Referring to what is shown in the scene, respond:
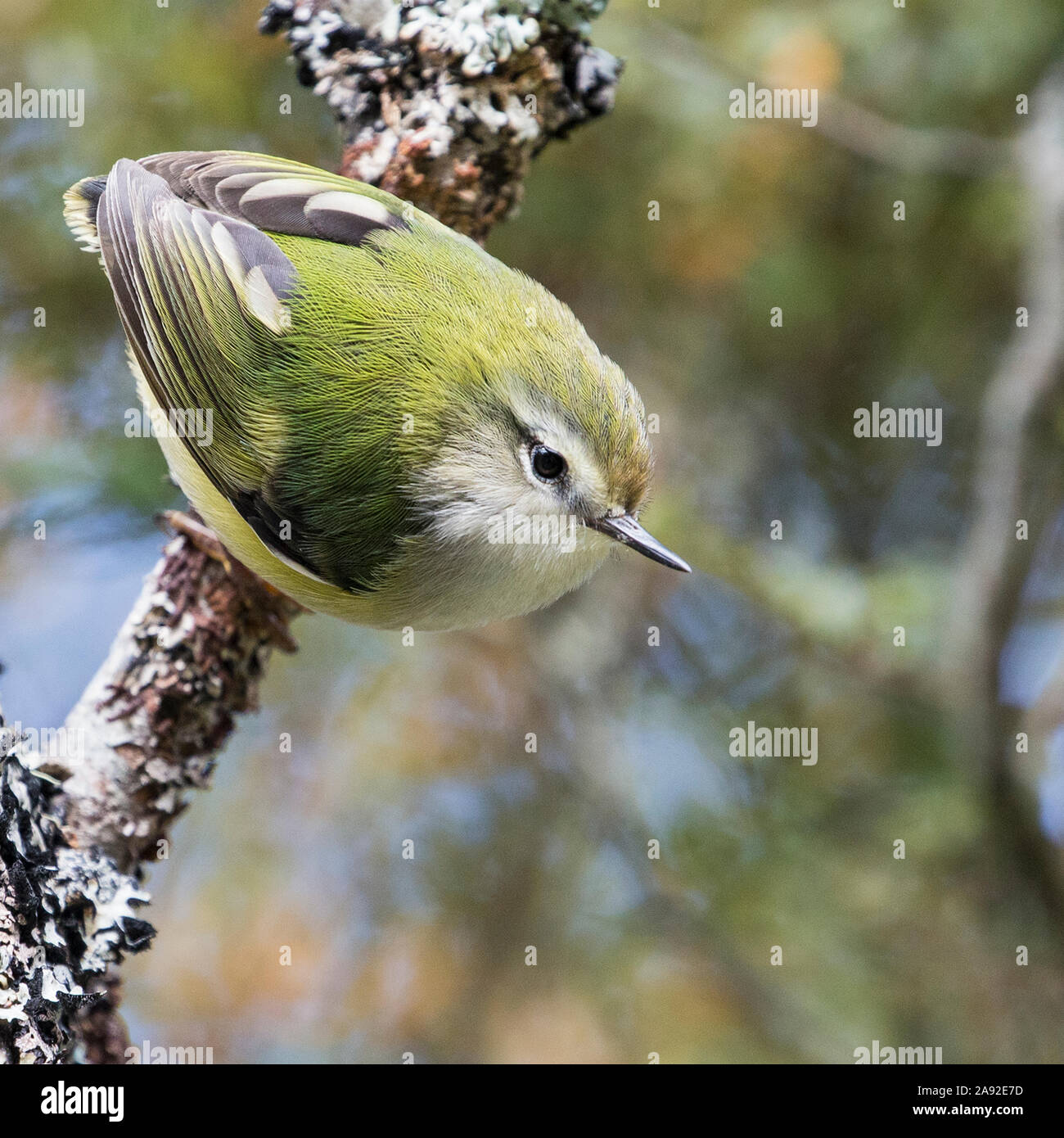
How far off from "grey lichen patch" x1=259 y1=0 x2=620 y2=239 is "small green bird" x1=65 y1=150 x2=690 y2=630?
146 millimetres

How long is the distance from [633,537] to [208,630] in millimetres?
848

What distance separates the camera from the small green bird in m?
2.18

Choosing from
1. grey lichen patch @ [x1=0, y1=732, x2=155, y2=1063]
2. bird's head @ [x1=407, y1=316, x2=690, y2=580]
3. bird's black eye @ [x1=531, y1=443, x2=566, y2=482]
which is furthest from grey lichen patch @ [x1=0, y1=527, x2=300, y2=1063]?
bird's black eye @ [x1=531, y1=443, x2=566, y2=482]

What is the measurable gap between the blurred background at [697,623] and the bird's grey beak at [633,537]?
0.81 metres

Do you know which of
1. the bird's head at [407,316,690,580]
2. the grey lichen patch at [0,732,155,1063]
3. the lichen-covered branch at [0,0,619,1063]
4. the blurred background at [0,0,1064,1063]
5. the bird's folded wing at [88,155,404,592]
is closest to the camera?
the grey lichen patch at [0,732,155,1063]

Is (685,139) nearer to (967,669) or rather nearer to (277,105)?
(277,105)

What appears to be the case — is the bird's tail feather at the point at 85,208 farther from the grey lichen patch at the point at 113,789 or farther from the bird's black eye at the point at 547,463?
the bird's black eye at the point at 547,463

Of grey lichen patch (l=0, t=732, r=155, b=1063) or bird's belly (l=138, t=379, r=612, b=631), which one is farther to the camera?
bird's belly (l=138, t=379, r=612, b=631)

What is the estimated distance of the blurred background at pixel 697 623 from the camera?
3262mm

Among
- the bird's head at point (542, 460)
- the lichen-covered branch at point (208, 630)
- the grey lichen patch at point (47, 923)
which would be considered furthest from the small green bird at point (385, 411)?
the grey lichen patch at point (47, 923)

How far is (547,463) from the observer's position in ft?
7.12

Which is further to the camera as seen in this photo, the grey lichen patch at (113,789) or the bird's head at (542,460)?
the bird's head at (542,460)

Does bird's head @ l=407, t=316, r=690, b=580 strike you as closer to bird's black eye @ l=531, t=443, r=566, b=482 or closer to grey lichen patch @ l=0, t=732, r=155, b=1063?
bird's black eye @ l=531, t=443, r=566, b=482

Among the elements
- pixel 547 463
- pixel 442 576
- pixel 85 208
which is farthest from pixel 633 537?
pixel 85 208
